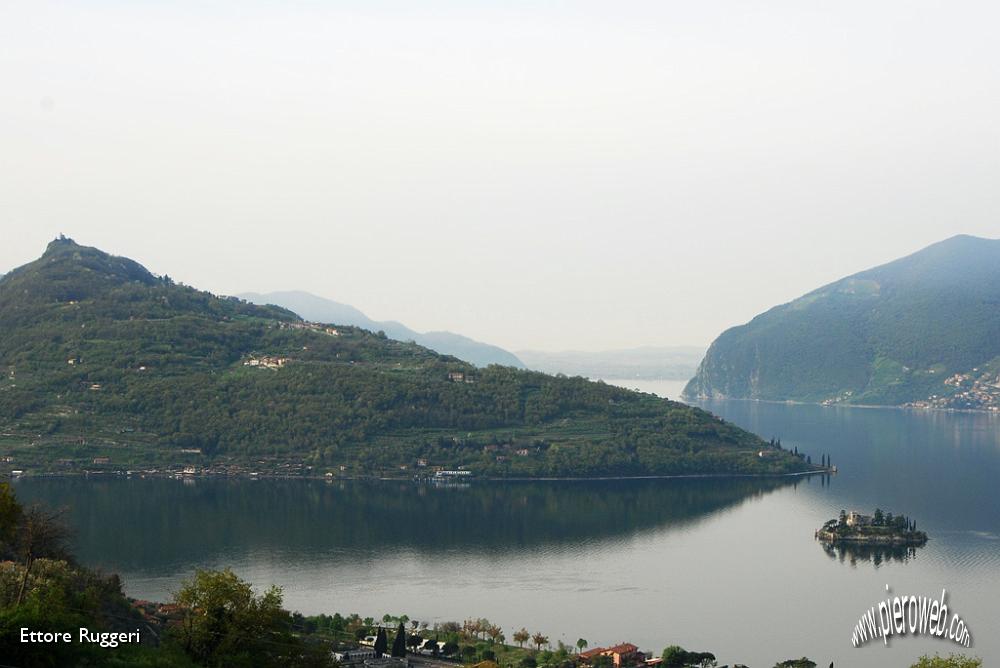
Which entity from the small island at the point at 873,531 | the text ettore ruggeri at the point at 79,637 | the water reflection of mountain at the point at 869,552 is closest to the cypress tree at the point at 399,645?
the text ettore ruggeri at the point at 79,637

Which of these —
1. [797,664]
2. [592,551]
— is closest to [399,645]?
[797,664]

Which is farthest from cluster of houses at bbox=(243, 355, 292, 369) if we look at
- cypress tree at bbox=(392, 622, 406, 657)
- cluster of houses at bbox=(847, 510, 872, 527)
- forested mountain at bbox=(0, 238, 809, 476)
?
cypress tree at bbox=(392, 622, 406, 657)

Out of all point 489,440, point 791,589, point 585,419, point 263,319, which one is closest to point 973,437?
point 585,419

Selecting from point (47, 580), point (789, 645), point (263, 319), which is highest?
point (263, 319)

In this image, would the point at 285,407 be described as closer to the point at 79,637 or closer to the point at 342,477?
the point at 342,477

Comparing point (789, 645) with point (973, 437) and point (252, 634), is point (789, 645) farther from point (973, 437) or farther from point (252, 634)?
point (973, 437)
